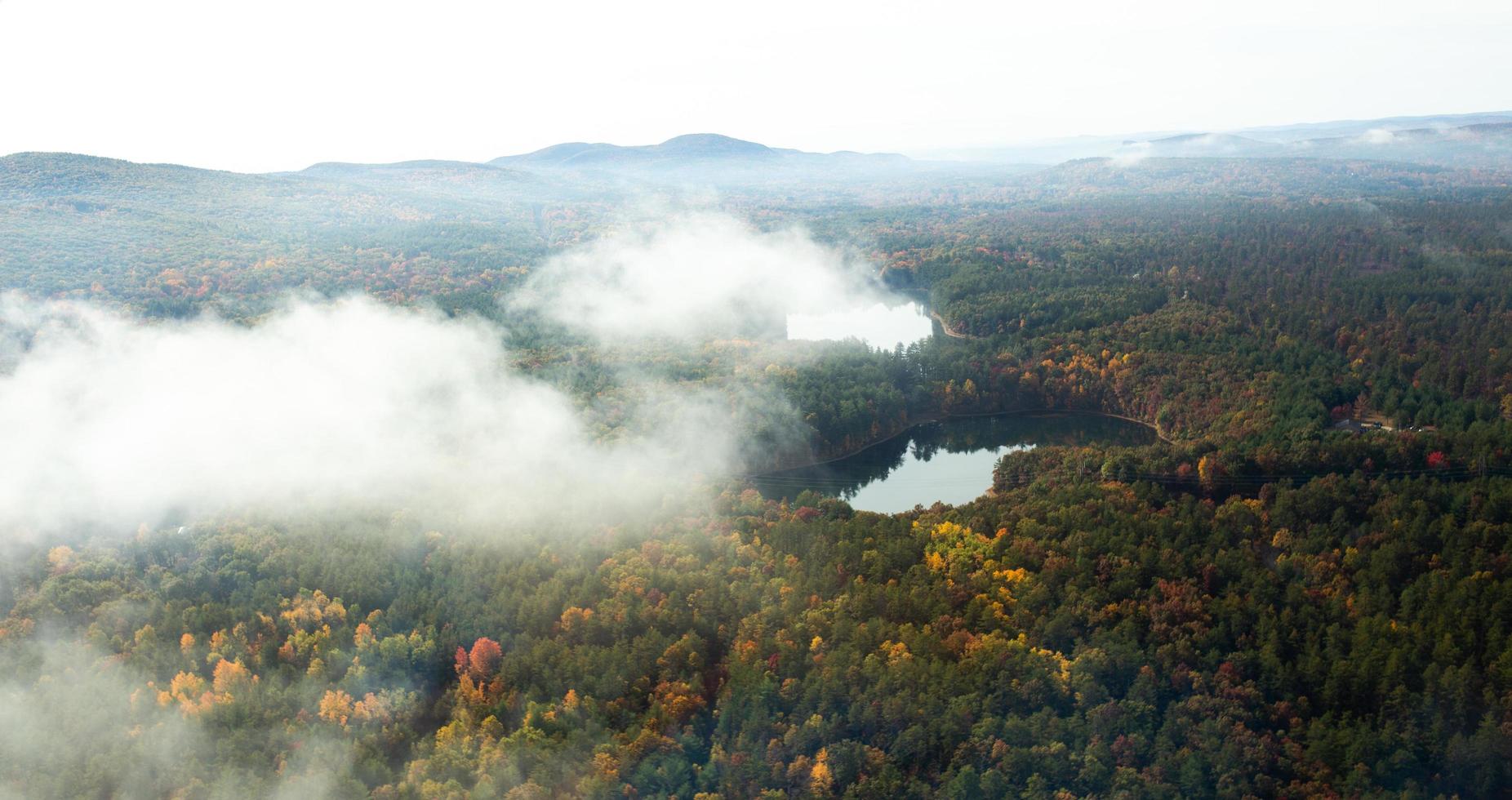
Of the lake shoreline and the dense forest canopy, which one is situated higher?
the dense forest canopy

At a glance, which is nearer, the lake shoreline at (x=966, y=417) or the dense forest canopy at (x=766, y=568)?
the dense forest canopy at (x=766, y=568)

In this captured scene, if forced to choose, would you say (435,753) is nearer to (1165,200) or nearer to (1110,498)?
(1110,498)

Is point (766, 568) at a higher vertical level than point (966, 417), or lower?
higher

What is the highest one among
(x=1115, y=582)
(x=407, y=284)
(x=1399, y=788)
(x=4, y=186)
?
(x=4, y=186)

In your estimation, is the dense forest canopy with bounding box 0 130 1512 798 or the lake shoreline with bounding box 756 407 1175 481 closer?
the dense forest canopy with bounding box 0 130 1512 798

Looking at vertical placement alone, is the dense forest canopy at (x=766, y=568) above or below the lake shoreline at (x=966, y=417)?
above

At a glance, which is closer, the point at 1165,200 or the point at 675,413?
the point at 675,413

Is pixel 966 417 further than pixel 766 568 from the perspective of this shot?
Yes

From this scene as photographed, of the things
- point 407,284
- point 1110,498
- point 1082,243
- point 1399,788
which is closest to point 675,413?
point 1110,498
